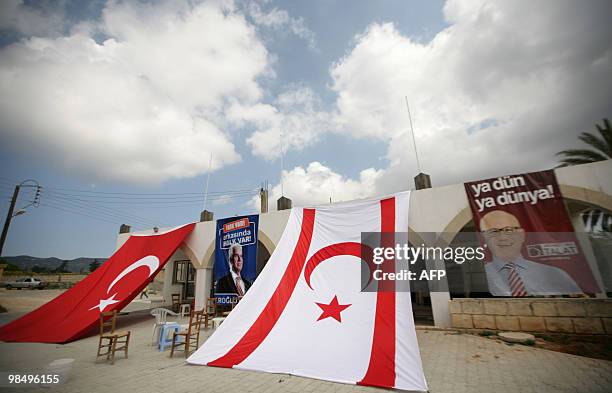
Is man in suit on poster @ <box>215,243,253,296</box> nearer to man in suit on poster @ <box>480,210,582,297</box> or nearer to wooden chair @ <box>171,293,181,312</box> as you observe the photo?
wooden chair @ <box>171,293,181,312</box>

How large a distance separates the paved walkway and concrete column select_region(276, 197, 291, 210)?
554 cm

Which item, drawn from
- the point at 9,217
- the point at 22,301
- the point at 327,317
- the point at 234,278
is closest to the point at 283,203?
the point at 234,278

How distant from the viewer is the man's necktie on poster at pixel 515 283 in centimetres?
584

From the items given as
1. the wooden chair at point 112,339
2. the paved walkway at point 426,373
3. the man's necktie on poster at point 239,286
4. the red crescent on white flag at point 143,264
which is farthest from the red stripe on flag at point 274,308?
the red crescent on white flag at point 143,264

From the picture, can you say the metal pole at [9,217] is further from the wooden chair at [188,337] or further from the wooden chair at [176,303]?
the wooden chair at [188,337]

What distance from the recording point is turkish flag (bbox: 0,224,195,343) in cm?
636

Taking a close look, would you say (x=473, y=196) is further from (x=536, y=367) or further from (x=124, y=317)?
(x=124, y=317)

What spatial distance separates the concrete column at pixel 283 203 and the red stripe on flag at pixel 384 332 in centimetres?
496

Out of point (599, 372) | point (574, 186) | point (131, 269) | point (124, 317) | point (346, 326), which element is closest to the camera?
point (599, 372)

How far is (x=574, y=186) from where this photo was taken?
588 cm

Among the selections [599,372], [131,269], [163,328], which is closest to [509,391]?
[599,372]

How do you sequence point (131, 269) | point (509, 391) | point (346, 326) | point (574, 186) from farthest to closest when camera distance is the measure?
point (131, 269), point (574, 186), point (346, 326), point (509, 391)

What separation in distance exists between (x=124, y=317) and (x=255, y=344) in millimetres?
8214

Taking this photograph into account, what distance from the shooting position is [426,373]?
3777 millimetres
